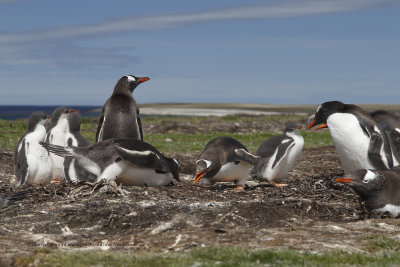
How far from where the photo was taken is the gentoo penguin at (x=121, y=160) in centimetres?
895

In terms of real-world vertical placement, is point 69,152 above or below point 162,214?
above

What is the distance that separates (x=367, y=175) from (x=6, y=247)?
4615 millimetres

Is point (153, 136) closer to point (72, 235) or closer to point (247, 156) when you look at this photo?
point (247, 156)

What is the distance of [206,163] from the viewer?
914 centimetres

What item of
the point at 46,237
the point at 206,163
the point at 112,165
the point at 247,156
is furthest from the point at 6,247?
the point at 247,156

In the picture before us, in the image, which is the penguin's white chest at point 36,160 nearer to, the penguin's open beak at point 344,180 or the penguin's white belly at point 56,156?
the penguin's white belly at point 56,156

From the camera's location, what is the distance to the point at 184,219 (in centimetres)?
726

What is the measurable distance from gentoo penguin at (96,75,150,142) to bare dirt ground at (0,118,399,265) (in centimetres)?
219

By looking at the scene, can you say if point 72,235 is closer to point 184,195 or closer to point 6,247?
point 6,247

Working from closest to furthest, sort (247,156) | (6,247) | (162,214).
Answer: (6,247), (162,214), (247,156)

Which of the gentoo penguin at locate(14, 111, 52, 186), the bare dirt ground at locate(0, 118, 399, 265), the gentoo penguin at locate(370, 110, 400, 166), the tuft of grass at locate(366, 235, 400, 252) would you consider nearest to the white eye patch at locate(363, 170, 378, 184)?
the bare dirt ground at locate(0, 118, 399, 265)

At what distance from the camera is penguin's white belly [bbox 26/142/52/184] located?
32.5 feet

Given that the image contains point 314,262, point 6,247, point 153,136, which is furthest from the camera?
point 153,136

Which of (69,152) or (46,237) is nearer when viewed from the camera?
(46,237)
